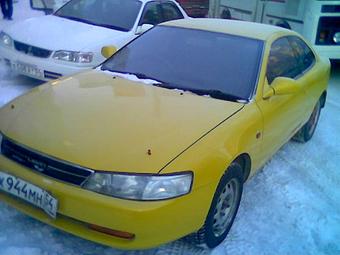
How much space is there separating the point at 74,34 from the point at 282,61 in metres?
3.07

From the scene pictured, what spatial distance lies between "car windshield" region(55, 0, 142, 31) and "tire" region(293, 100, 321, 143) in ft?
9.49

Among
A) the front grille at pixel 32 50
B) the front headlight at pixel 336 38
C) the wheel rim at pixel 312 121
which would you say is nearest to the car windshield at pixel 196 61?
the wheel rim at pixel 312 121

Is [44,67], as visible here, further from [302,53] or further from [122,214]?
[122,214]

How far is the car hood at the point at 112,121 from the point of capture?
7.65ft

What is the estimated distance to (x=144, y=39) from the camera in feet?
12.4

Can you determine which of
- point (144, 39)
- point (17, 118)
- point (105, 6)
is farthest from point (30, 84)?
point (17, 118)

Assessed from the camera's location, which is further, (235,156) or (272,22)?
(272,22)

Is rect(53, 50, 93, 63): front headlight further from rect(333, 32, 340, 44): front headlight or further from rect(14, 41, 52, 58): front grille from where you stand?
rect(333, 32, 340, 44): front headlight

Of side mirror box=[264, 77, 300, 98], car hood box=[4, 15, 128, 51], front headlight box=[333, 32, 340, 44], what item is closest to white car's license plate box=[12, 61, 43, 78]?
car hood box=[4, 15, 128, 51]

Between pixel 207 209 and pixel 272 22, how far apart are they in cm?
586

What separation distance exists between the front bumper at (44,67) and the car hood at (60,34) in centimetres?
20

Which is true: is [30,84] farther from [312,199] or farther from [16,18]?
[16,18]

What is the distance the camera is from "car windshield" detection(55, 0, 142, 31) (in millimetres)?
5926

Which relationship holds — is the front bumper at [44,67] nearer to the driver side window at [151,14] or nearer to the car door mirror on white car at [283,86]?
the driver side window at [151,14]
